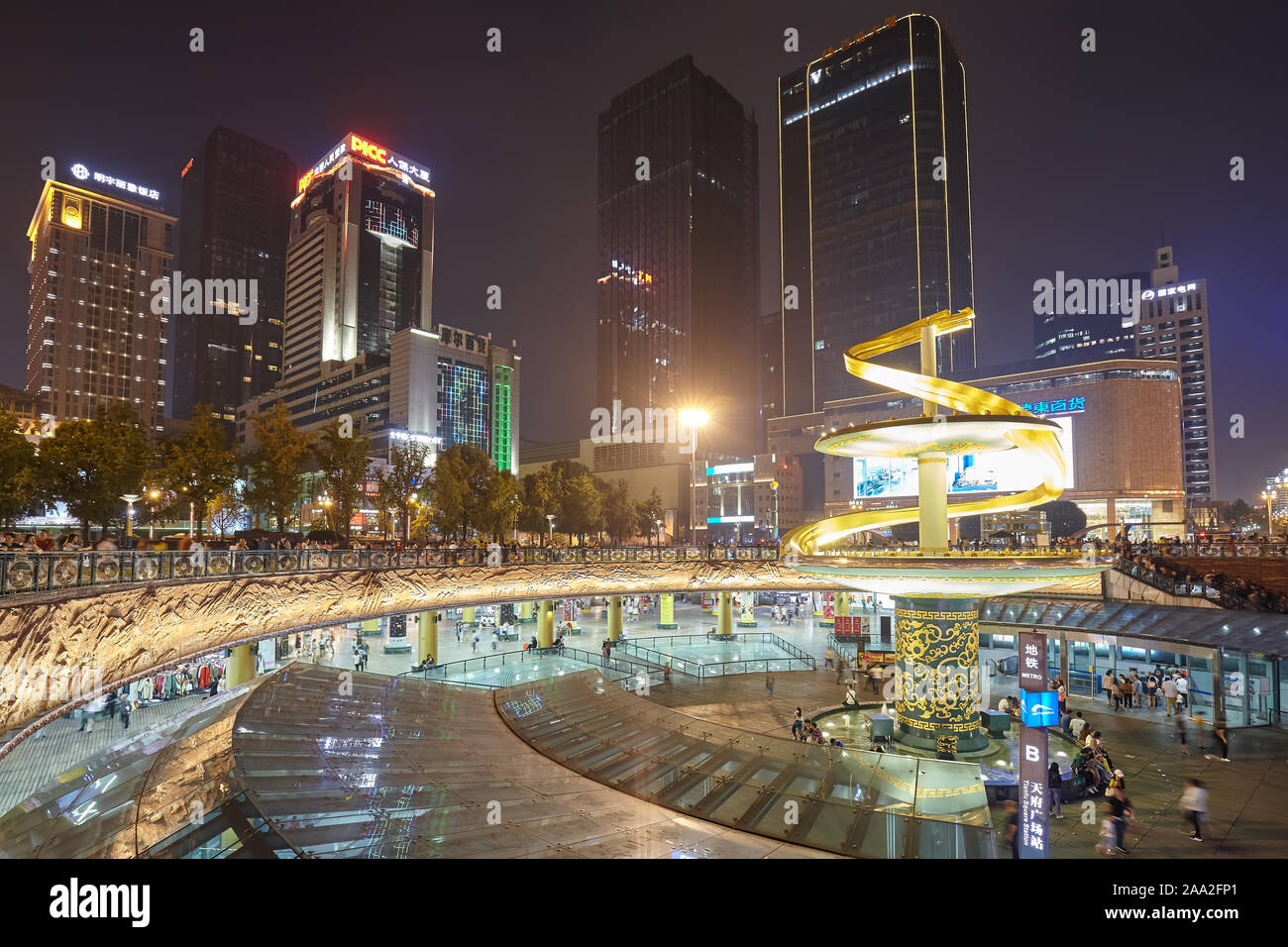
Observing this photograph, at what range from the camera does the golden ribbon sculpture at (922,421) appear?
1939 centimetres

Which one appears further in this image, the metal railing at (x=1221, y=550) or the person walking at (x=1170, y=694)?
the metal railing at (x=1221, y=550)

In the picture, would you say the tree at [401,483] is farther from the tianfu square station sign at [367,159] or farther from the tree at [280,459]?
the tianfu square station sign at [367,159]

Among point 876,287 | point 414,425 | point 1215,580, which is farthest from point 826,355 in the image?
point 1215,580

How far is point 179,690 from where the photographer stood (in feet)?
96.6

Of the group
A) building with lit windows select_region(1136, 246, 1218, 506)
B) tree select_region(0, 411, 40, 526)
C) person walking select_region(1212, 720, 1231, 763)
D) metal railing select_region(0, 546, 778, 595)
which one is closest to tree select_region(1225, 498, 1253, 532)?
building with lit windows select_region(1136, 246, 1218, 506)

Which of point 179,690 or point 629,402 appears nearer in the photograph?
point 179,690

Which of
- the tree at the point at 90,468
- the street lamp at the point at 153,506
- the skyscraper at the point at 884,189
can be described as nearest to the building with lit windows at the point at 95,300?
the street lamp at the point at 153,506

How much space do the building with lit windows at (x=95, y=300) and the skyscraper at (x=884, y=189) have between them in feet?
441

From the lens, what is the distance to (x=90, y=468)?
109ft

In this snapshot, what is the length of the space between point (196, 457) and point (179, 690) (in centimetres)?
1463

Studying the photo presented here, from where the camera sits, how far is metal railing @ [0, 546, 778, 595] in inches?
527

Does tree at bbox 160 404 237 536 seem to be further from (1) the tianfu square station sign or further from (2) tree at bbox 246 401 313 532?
(1) the tianfu square station sign
